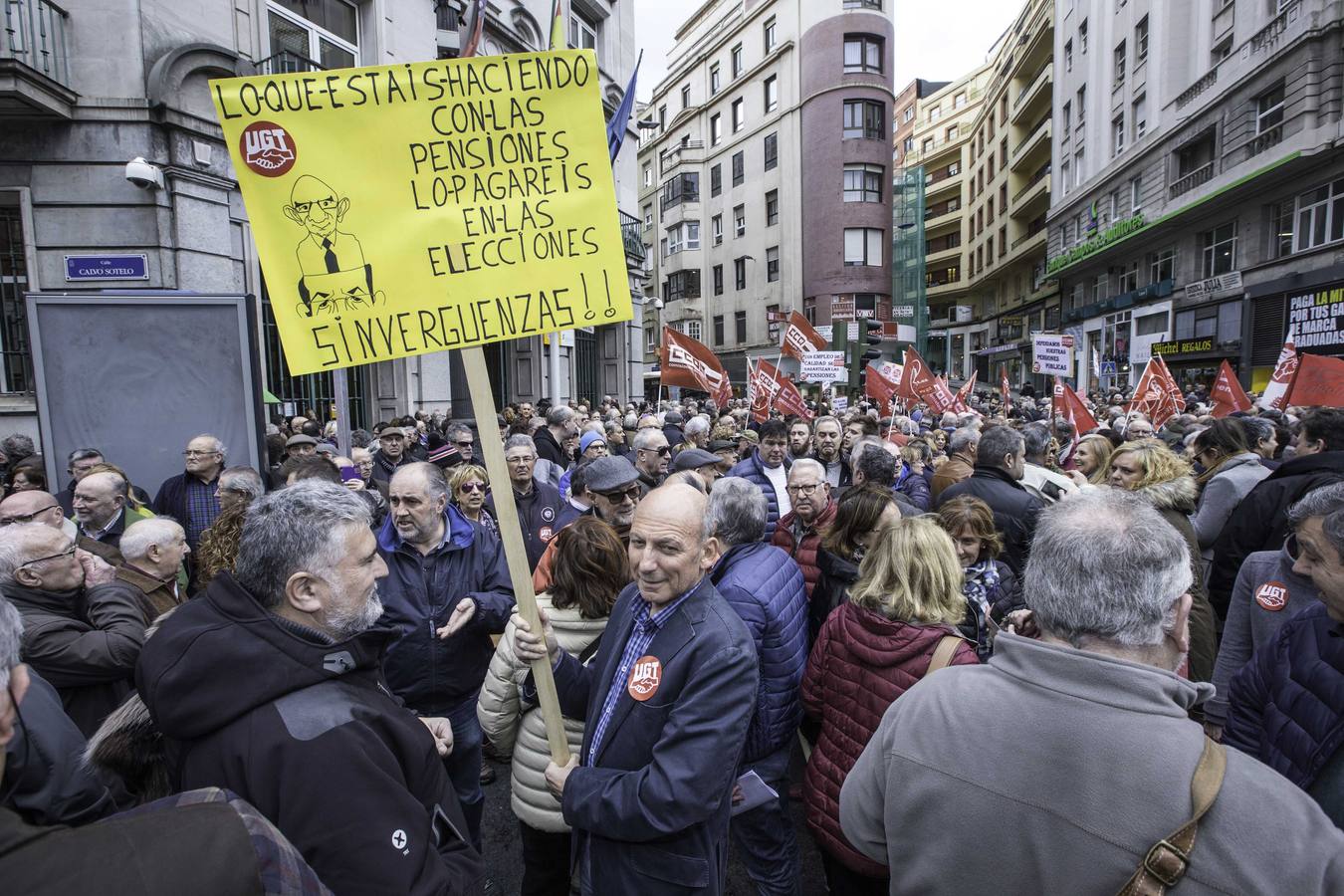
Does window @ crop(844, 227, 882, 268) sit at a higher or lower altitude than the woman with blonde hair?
higher

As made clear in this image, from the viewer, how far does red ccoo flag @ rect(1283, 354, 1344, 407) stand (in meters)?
7.08

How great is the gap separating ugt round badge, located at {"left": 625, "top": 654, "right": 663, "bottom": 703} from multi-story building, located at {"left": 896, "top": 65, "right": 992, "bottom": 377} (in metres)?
58.2

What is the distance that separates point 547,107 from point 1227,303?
29519 millimetres

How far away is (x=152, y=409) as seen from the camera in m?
6.46

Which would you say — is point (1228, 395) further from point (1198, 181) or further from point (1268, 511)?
point (1198, 181)

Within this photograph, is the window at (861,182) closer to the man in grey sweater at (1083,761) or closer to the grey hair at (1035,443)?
the grey hair at (1035,443)

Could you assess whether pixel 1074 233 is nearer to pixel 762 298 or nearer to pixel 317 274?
pixel 762 298

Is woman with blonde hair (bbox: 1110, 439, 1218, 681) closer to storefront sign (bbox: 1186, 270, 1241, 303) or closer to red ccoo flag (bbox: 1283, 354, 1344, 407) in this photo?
A: red ccoo flag (bbox: 1283, 354, 1344, 407)

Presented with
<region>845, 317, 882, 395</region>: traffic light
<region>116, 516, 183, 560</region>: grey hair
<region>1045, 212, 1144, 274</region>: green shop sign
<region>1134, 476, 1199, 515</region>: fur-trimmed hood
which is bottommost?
<region>1134, 476, 1199, 515</region>: fur-trimmed hood

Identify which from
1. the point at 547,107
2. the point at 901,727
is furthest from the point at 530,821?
the point at 547,107

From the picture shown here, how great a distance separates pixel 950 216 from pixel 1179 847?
64165 millimetres

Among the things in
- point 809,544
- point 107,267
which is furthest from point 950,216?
point 809,544

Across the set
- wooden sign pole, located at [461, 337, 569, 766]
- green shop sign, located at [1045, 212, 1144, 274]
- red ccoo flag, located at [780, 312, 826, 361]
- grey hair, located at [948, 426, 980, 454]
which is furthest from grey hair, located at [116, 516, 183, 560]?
green shop sign, located at [1045, 212, 1144, 274]

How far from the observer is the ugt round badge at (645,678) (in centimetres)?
210
